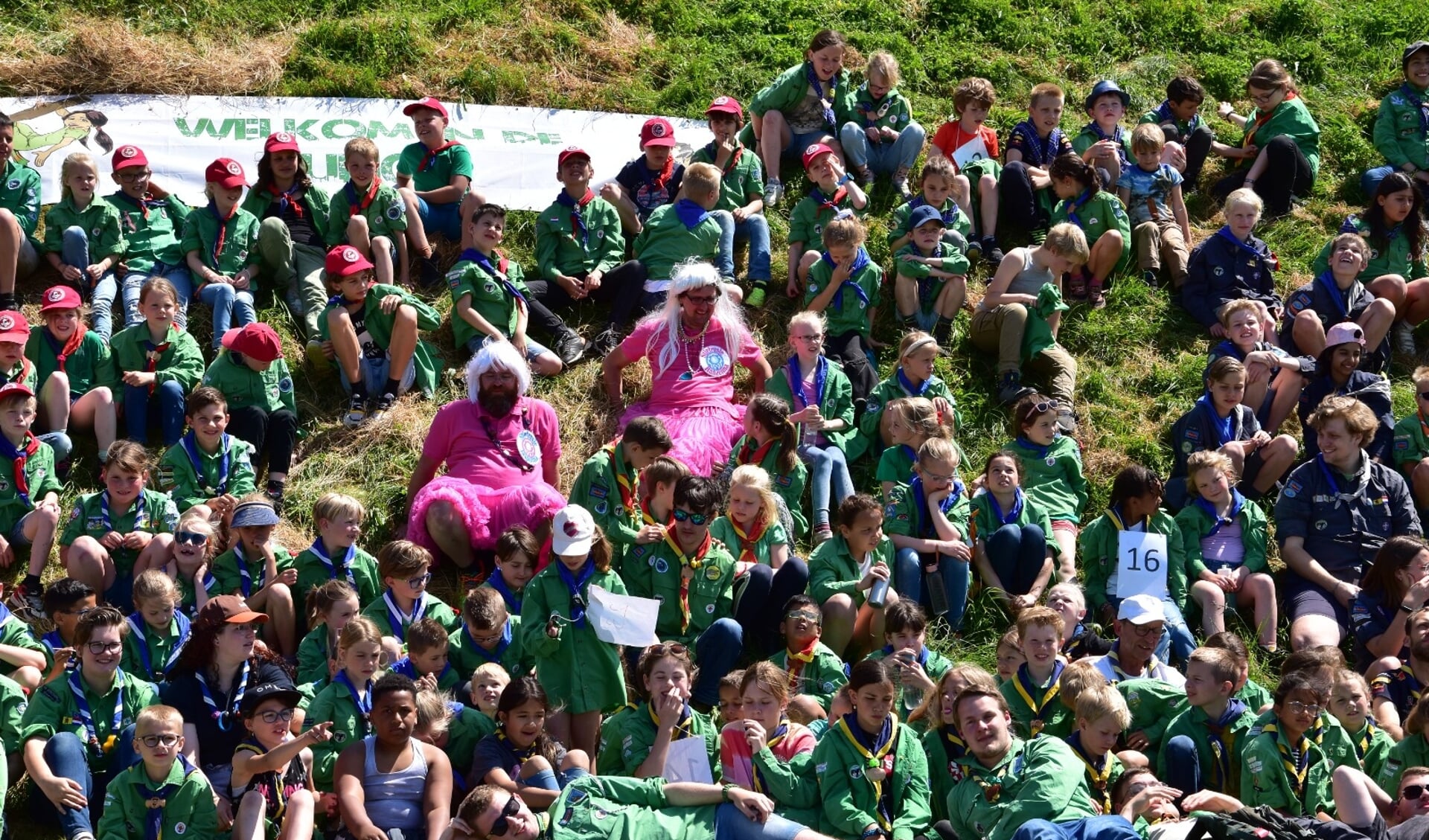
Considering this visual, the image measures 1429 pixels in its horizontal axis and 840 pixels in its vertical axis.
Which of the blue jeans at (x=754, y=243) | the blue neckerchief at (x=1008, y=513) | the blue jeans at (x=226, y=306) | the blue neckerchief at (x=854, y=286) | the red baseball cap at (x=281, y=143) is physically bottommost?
the blue jeans at (x=226, y=306)

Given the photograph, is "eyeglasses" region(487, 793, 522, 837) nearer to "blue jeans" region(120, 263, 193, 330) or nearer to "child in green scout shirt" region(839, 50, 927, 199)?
"blue jeans" region(120, 263, 193, 330)

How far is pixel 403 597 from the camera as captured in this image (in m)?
9.17

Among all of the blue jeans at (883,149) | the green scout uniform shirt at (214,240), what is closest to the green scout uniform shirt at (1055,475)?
the blue jeans at (883,149)

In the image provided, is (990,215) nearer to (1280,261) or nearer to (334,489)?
(1280,261)

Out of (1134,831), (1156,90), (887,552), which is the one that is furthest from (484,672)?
(1156,90)

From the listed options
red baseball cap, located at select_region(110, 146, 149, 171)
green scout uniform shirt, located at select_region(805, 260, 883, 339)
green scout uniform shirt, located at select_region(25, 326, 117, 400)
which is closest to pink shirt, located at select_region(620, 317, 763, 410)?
green scout uniform shirt, located at select_region(805, 260, 883, 339)

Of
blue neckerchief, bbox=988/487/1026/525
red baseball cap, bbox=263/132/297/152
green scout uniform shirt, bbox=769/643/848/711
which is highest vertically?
red baseball cap, bbox=263/132/297/152

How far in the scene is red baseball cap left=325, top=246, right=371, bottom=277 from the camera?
36.0ft

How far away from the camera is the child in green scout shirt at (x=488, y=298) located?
11.4 m

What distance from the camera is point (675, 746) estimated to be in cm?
827

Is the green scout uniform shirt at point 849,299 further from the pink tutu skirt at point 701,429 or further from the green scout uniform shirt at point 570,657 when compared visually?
the green scout uniform shirt at point 570,657

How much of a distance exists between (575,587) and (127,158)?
4597 mm

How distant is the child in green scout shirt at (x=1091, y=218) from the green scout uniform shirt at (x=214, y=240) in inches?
204

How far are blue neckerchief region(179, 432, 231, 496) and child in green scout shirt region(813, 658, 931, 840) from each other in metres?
3.65
